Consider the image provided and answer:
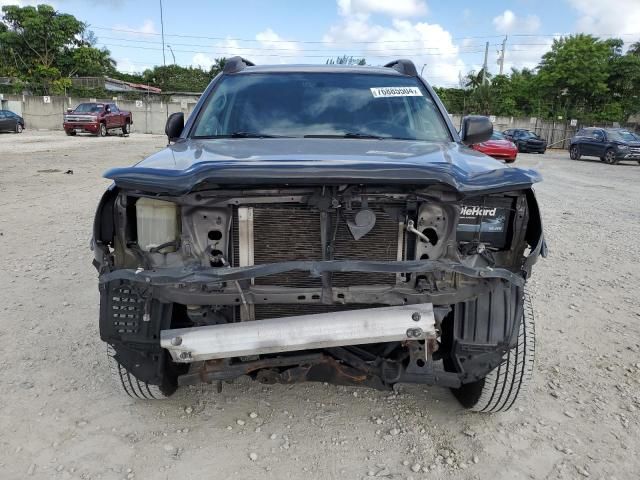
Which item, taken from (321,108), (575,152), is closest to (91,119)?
(575,152)

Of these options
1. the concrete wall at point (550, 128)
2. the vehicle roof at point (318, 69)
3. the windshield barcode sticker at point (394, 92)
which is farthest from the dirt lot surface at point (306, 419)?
the concrete wall at point (550, 128)

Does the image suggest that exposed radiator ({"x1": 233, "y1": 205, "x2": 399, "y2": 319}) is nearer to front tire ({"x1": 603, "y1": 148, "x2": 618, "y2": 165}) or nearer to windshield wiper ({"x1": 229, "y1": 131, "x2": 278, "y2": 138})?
windshield wiper ({"x1": 229, "y1": 131, "x2": 278, "y2": 138})

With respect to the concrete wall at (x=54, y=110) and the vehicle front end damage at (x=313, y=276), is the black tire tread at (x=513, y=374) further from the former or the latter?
the concrete wall at (x=54, y=110)

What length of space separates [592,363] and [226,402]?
2.38 meters

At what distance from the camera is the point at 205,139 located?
3.29m

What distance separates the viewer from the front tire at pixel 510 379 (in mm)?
2705

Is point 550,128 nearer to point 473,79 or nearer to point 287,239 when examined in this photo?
point 473,79

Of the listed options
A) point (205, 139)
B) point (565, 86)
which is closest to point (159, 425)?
point (205, 139)

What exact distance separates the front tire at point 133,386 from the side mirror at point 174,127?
1.60m

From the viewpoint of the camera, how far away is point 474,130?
3.65m

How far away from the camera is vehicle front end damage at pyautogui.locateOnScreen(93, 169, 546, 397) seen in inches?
88.0

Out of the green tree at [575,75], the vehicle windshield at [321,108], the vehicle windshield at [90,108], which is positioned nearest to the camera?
the vehicle windshield at [321,108]

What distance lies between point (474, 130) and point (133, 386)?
2669 millimetres

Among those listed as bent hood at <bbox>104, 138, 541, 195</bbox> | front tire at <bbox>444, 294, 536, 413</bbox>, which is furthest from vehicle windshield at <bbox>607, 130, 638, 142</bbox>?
bent hood at <bbox>104, 138, 541, 195</bbox>
